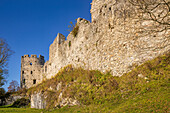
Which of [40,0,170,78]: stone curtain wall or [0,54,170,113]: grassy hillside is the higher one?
[40,0,170,78]: stone curtain wall

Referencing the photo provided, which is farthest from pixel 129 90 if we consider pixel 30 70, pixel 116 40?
pixel 30 70

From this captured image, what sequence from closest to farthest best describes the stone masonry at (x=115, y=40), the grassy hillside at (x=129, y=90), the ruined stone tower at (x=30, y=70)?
the grassy hillside at (x=129, y=90)
the stone masonry at (x=115, y=40)
the ruined stone tower at (x=30, y=70)

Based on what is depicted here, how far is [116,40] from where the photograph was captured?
38.0 feet

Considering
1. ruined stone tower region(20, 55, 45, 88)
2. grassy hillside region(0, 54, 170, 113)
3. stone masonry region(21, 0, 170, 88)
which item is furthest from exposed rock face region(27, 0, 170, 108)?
ruined stone tower region(20, 55, 45, 88)

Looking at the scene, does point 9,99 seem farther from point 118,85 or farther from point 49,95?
point 118,85

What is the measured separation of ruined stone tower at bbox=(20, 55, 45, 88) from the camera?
3562 centimetres

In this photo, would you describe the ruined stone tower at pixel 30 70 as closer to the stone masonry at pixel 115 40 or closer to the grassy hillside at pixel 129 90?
the stone masonry at pixel 115 40

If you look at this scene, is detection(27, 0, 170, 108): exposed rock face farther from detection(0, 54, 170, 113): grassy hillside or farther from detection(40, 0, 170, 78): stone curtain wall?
detection(0, 54, 170, 113): grassy hillside

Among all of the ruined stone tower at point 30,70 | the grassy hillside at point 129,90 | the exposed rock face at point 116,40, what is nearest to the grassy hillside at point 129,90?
the grassy hillside at point 129,90

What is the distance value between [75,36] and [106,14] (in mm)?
6353

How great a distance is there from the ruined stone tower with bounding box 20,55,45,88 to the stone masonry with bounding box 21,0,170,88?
63.5ft

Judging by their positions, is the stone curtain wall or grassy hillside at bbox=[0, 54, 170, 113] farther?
the stone curtain wall

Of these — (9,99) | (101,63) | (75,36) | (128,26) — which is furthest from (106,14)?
(9,99)

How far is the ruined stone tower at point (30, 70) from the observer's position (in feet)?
117
